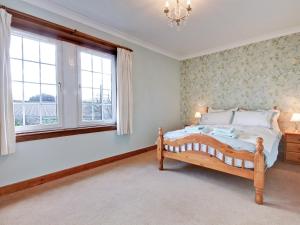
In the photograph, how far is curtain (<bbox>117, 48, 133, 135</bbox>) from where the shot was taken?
10.6ft

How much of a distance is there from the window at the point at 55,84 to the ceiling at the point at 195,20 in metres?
0.51

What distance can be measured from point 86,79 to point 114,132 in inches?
42.0

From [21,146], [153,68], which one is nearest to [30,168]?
[21,146]

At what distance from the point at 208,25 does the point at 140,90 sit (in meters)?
1.76

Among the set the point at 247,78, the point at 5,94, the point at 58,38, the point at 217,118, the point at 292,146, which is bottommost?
the point at 292,146

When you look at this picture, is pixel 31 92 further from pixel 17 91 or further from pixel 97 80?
pixel 97 80

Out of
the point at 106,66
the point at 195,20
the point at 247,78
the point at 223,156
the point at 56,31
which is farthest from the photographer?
the point at 247,78

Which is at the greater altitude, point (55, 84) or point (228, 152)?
point (55, 84)

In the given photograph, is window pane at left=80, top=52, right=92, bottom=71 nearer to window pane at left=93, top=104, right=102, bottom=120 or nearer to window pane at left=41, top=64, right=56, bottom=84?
window pane at left=41, top=64, right=56, bottom=84

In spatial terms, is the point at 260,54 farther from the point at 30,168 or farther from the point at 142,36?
the point at 30,168

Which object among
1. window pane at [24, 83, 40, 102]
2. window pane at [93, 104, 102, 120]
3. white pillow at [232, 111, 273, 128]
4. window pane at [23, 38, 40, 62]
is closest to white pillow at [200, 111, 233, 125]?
white pillow at [232, 111, 273, 128]

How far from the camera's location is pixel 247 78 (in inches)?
153

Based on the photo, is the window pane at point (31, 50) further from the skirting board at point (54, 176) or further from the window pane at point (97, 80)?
the skirting board at point (54, 176)

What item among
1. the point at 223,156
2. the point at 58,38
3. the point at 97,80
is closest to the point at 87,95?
the point at 97,80
